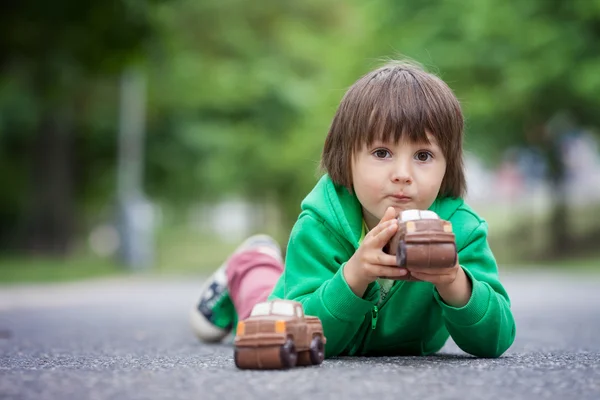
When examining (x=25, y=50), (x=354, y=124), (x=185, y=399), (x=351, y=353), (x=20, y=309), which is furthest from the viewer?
(x=25, y=50)

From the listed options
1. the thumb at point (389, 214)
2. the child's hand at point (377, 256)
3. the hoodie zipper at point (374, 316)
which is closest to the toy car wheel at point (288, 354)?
the child's hand at point (377, 256)

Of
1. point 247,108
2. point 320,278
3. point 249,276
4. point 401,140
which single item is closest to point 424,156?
point 401,140

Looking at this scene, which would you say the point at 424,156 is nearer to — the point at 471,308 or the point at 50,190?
the point at 471,308

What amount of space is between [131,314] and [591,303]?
13.3 feet

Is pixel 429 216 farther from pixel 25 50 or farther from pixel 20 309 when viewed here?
pixel 25 50

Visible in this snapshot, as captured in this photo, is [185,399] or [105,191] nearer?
[185,399]

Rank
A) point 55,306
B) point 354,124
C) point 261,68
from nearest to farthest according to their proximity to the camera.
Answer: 1. point 354,124
2. point 55,306
3. point 261,68

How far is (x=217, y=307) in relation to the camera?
14.8 ft

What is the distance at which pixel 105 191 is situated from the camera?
27.9 m

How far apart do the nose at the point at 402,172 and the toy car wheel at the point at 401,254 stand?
0.35 metres

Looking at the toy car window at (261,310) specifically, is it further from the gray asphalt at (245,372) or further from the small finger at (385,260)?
the small finger at (385,260)

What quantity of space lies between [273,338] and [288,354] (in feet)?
0.21

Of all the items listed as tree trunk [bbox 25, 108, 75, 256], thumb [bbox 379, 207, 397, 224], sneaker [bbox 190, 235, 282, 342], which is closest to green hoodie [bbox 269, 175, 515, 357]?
thumb [bbox 379, 207, 397, 224]

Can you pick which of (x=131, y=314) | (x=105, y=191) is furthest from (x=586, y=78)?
(x=105, y=191)
